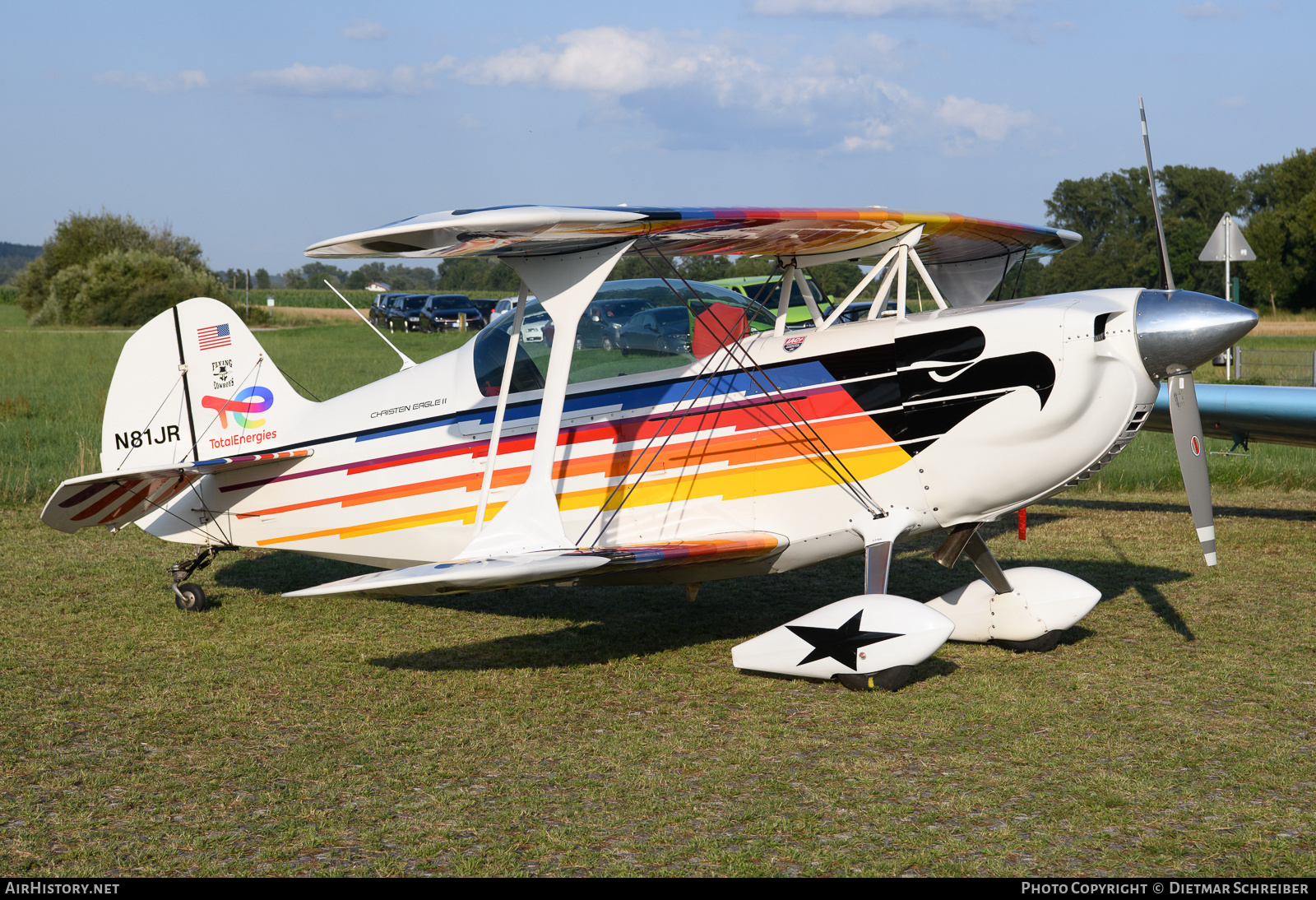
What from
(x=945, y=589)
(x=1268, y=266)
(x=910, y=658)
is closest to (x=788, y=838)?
(x=910, y=658)

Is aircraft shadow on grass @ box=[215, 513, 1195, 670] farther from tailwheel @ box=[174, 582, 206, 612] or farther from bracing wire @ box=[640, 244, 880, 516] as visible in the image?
bracing wire @ box=[640, 244, 880, 516]

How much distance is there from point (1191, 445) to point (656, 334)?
306 cm

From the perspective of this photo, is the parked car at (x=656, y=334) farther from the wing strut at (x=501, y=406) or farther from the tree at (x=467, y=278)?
the tree at (x=467, y=278)

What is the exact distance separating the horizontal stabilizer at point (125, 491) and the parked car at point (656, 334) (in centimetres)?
242

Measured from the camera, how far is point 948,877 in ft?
11.5

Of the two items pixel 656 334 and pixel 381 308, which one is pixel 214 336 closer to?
pixel 656 334

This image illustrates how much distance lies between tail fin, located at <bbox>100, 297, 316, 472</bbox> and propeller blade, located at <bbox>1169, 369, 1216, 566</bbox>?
227 inches

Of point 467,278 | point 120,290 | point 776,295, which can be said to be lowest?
point 776,295

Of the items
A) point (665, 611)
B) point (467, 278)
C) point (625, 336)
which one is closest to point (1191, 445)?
point (625, 336)

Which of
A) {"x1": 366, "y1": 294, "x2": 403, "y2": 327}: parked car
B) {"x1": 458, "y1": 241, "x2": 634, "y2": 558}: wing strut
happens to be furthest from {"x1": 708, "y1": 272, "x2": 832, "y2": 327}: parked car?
{"x1": 366, "y1": 294, "x2": 403, "y2": 327}: parked car

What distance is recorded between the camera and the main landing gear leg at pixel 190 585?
7676 mm

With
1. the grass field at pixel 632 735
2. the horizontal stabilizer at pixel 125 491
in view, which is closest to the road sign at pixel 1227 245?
the grass field at pixel 632 735

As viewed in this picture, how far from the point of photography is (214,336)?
25.6 ft
